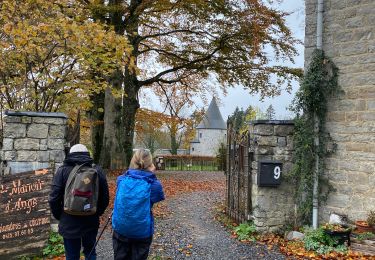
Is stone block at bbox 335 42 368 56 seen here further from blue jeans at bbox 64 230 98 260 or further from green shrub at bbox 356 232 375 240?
blue jeans at bbox 64 230 98 260

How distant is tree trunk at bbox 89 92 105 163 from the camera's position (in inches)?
677

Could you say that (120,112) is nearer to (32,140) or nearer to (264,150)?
(32,140)

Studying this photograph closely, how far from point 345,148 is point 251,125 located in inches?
66.3

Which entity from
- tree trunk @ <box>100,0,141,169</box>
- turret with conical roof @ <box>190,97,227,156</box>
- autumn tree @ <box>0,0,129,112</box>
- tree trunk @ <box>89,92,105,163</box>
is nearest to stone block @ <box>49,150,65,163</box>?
autumn tree @ <box>0,0,129,112</box>

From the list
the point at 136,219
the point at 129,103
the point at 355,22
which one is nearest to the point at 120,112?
the point at 129,103

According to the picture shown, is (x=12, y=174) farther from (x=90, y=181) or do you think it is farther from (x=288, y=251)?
(x=288, y=251)

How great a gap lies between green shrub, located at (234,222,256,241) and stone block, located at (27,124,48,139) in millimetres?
3776

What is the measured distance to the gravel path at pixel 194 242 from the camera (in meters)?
5.85

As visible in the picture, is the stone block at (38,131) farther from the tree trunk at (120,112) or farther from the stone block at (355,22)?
the tree trunk at (120,112)

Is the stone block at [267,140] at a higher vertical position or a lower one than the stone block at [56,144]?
higher

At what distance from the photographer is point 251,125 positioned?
7246mm

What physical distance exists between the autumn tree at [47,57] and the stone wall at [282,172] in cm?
322

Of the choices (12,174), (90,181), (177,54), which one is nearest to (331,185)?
(90,181)

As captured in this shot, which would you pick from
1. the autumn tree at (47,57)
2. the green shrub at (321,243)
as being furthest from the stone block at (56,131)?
the green shrub at (321,243)
